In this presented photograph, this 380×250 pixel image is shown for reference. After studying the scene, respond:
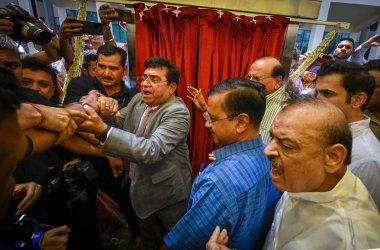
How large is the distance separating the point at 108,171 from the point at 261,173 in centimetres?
138

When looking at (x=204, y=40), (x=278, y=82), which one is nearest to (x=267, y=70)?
(x=278, y=82)

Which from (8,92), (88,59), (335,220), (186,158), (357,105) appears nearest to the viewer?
(8,92)

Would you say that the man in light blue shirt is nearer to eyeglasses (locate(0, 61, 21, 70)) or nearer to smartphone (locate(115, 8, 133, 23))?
smartphone (locate(115, 8, 133, 23))

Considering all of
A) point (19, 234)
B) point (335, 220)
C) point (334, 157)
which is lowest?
point (19, 234)

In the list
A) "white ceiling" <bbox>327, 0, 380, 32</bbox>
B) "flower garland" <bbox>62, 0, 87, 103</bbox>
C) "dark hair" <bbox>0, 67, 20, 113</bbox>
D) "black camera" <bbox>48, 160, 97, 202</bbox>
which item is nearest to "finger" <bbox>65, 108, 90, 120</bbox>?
"black camera" <bbox>48, 160, 97, 202</bbox>

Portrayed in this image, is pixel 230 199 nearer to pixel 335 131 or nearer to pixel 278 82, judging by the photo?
pixel 335 131

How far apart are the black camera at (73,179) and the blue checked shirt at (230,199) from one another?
606mm

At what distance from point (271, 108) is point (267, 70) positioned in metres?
0.39

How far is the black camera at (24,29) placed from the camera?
1.62 metres

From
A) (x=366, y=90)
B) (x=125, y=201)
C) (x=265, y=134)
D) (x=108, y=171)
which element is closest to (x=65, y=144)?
(x=108, y=171)

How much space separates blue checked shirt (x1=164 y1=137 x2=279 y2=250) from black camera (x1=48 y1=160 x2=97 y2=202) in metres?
0.61

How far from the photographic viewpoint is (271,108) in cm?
217

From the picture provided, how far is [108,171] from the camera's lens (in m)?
1.91

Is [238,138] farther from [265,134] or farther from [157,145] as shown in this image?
[265,134]
